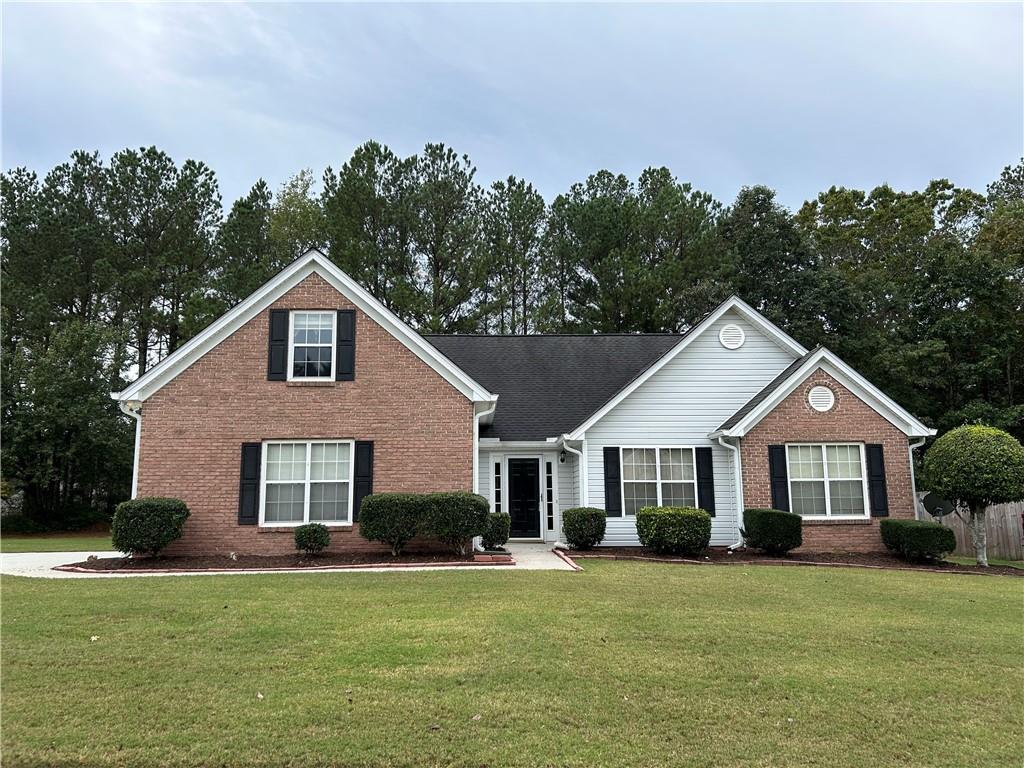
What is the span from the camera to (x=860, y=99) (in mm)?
14125

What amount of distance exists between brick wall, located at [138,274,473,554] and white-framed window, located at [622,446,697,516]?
4.05 metres

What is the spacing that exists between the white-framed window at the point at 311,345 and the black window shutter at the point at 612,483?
6.55 meters

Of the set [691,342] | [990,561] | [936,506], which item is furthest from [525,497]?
[990,561]

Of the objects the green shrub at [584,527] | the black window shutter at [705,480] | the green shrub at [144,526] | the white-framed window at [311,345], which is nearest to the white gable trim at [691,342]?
the green shrub at [584,527]

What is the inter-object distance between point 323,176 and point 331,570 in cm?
2483

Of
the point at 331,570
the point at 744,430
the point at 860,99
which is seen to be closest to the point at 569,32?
the point at 860,99

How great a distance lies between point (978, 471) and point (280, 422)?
45.8ft

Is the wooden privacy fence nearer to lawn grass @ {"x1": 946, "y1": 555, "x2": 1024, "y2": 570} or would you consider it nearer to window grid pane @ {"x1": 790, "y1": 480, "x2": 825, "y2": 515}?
lawn grass @ {"x1": 946, "y1": 555, "x2": 1024, "y2": 570}

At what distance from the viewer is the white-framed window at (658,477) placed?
52.5 ft

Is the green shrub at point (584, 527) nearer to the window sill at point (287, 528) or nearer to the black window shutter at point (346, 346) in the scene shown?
the window sill at point (287, 528)

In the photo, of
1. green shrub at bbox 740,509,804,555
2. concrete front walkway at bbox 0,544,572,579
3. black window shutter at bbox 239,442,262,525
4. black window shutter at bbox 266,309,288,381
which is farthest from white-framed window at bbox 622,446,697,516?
black window shutter at bbox 239,442,262,525

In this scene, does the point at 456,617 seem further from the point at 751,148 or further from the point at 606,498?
the point at 751,148

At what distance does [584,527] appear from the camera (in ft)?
48.2

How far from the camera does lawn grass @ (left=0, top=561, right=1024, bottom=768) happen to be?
A: 4.38m
